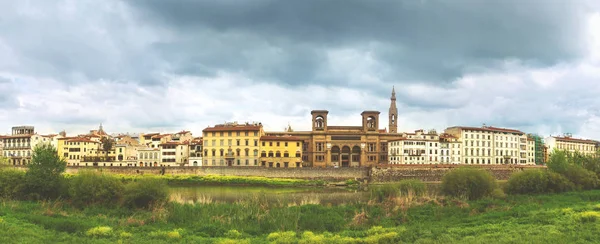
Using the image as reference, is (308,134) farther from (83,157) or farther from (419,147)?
(83,157)

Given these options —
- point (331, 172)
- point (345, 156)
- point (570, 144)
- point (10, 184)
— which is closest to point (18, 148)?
point (331, 172)

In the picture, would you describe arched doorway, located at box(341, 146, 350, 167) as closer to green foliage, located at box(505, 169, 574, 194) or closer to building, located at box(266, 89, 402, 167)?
building, located at box(266, 89, 402, 167)

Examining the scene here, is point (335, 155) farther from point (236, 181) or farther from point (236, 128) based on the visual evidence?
point (236, 181)

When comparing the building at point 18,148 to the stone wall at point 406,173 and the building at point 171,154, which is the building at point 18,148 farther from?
the stone wall at point 406,173

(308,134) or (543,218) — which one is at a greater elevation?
(308,134)

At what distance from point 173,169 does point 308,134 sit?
2973 centimetres

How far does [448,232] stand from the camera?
1947cm

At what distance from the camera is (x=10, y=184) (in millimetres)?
30203

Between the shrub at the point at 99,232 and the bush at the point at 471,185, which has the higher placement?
the bush at the point at 471,185

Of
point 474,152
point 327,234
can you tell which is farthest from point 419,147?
point 327,234

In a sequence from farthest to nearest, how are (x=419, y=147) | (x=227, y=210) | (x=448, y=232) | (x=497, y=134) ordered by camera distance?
(x=497, y=134)
(x=419, y=147)
(x=227, y=210)
(x=448, y=232)

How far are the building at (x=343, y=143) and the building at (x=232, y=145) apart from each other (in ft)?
40.5

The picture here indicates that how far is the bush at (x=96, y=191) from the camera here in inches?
1093

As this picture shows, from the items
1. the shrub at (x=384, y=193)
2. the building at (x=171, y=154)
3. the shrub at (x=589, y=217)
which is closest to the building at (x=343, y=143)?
the building at (x=171, y=154)
